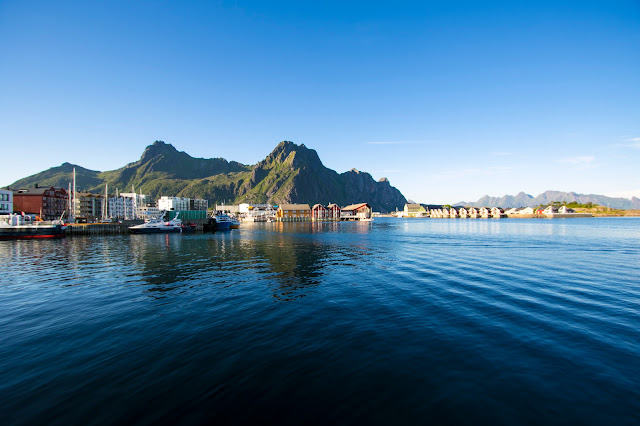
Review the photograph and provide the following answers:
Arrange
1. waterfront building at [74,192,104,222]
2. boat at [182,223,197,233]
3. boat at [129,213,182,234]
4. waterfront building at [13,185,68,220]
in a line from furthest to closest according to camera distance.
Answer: waterfront building at [74,192,104,222]
waterfront building at [13,185,68,220]
boat at [182,223,197,233]
boat at [129,213,182,234]

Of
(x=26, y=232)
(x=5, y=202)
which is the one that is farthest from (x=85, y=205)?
(x=26, y=232)

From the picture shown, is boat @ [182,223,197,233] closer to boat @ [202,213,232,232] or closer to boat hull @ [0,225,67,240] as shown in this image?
boat @ [202,213,232,232]

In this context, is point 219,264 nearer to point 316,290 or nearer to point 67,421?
point 316,290

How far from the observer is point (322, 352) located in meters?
10.9

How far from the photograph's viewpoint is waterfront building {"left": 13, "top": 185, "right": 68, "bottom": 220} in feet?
366

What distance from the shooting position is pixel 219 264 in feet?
107

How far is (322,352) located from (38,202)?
157 metres

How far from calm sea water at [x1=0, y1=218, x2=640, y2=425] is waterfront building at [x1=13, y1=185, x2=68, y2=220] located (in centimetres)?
12969

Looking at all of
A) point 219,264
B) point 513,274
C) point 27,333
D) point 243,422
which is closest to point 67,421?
point 243,422

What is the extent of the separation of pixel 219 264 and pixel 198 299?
49.0 feet

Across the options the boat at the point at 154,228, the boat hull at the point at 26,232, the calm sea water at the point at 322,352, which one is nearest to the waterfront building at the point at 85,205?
the boat at the point at 154,228

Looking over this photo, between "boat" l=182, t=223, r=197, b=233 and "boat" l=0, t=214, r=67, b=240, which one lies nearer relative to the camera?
"boat" l=0, t=214, r=67, b=240

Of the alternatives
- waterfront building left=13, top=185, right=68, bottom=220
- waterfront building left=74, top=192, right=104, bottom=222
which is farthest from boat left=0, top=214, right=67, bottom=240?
waterfront building left=74, top=192, right=104, bottom=222

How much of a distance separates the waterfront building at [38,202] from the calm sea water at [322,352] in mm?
129695
